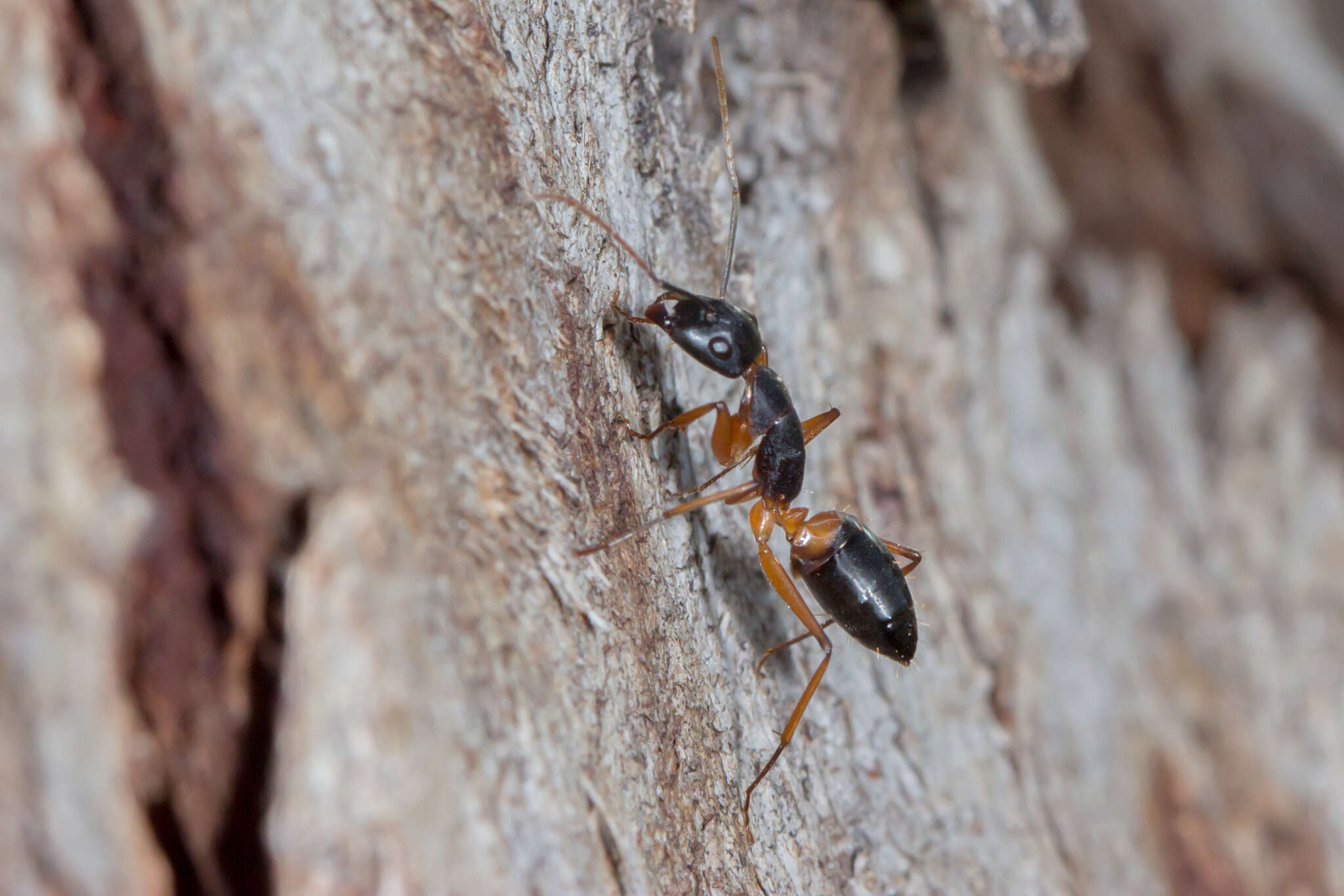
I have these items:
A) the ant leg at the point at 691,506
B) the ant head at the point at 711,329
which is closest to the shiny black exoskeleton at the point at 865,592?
the ant leg at the point at 691,506

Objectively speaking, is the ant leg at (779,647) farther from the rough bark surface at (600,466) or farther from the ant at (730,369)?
the ant at (730,369)

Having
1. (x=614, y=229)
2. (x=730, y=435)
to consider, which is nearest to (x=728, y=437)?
(x=730, y=435)

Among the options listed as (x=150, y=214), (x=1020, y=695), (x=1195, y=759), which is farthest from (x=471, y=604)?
(x=1195, y=759)

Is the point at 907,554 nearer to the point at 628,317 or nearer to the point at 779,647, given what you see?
the point at 779,647

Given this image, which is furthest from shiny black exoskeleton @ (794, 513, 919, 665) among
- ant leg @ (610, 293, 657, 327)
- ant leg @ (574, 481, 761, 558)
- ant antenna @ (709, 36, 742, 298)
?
ant leg @ (610, 293, 657, 327)

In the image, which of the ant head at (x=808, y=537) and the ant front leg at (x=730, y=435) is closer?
the ant front leg at (x=730, y=435)

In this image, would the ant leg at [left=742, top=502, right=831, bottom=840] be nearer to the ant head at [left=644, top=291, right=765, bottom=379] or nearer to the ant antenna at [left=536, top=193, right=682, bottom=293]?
the ant head at [left=644, top=291, right=765, bottom=379]
